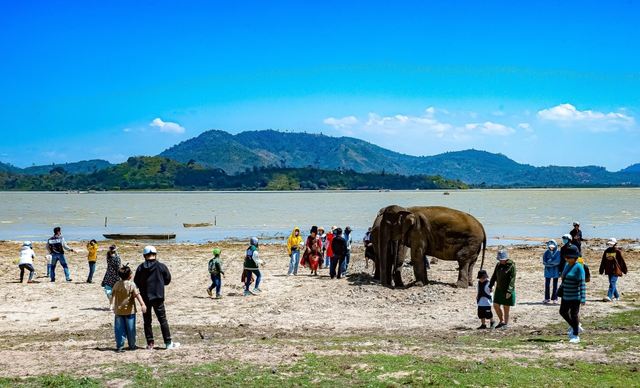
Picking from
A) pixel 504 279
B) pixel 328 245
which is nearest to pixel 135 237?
pixel 328 245

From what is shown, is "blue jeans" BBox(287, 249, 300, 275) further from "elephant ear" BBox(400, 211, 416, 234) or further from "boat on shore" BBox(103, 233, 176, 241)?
"boat on shore" BBox(103, 233, 176, 241)

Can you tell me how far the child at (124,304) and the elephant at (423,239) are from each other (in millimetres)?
10575

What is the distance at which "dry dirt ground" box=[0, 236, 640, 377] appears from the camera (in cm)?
1132

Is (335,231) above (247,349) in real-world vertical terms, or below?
above

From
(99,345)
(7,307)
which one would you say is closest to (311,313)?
(99,345)

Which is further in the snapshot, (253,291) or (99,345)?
(253,291)

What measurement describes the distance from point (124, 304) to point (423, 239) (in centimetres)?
1190

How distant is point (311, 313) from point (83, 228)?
50561mm

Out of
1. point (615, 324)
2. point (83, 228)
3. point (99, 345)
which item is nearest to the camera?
point (99, 345)

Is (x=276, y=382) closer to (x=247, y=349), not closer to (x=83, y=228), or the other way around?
(x=247, y=349)

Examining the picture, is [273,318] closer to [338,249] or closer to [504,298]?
[504,298]

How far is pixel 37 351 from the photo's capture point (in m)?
11.6

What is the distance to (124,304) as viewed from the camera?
38.0 feet

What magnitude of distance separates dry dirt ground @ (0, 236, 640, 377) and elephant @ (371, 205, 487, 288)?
0.78 meters
